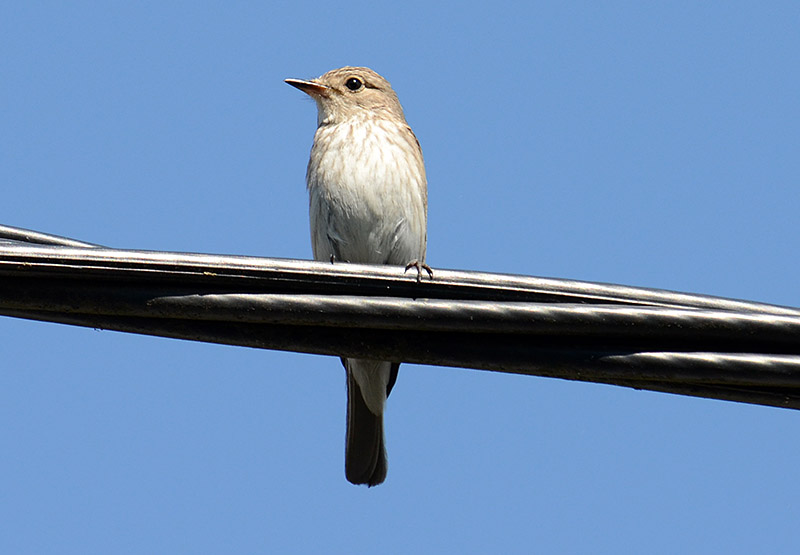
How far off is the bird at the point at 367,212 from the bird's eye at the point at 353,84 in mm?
437

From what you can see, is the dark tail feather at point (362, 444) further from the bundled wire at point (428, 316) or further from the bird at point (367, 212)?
the bundled wire at point (428, 316)

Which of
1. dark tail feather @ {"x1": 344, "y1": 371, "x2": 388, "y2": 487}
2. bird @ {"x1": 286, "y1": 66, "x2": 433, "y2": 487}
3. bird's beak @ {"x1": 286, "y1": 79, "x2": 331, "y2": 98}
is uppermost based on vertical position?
bird's beak @ {"x1": 286, "y1": 79, "x2": 331, "y2": 98}

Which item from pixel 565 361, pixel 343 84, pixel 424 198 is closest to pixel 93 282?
pixel 565 361

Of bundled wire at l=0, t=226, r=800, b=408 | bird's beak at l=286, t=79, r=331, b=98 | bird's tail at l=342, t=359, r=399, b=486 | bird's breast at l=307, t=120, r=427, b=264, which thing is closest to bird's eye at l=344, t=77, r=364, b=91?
bird's beak at l=286, t=79, r=331, b=98

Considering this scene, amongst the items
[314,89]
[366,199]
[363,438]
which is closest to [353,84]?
A: [314,89]

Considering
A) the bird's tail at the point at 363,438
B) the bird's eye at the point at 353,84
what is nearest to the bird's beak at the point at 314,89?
the bird's eye at the point at 353,84

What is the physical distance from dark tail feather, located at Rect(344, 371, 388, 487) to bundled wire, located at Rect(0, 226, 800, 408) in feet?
12.4

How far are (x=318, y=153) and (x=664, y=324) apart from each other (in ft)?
14.0

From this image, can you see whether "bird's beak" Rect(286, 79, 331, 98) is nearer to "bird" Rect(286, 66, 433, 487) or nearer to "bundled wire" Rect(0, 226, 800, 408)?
"bird" Rect(286, 66, 433, 487)

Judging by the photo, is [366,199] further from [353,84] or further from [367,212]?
[353,84]

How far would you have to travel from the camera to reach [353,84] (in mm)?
A: 8070

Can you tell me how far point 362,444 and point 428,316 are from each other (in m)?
4.03

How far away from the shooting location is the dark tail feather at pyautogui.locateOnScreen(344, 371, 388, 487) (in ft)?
23.2

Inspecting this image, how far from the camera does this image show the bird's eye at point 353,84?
8.05 m
